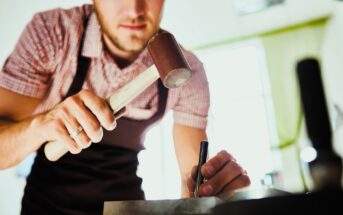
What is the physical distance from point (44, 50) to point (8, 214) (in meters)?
0.57

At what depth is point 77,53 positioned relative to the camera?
1.12 m

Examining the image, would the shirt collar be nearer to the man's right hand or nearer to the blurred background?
the blurred background

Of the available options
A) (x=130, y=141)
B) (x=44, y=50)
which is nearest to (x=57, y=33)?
(x=44, y=50)

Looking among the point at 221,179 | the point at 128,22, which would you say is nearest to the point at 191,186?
the point at 221,179

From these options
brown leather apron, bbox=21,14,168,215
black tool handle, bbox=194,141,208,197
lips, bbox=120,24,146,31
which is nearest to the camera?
black tool handle, bbox=194,141,208,197

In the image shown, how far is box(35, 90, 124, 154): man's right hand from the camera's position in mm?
850

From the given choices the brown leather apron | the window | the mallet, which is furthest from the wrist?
the window

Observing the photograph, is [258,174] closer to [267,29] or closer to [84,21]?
[267,29]

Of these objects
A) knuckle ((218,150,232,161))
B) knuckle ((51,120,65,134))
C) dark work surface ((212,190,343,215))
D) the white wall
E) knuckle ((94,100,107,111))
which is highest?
the white wall

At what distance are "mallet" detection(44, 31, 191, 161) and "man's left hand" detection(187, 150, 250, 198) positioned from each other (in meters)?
0.24

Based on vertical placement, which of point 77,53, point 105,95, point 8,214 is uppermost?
point 77,53

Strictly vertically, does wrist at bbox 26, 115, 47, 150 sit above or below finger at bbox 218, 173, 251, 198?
above

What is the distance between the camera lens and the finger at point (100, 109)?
85 cm

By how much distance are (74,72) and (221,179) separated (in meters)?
0.59
